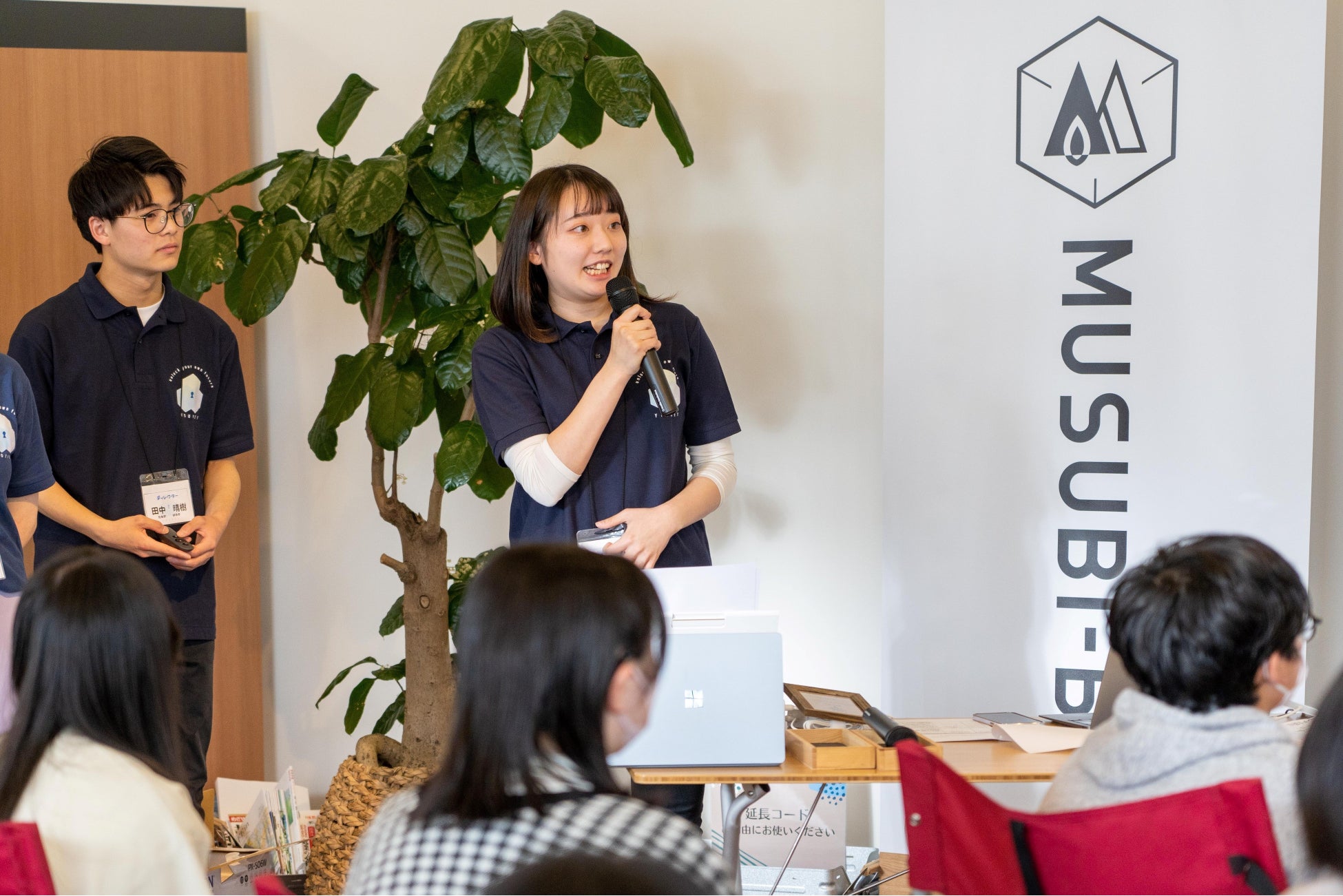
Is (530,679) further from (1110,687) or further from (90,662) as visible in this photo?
(1110,687)

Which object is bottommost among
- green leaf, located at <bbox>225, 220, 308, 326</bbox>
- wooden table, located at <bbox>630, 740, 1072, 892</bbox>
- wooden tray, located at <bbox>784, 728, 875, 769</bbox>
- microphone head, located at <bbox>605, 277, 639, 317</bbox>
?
wooden table, located at <bbox>630, 740, 1072, 892</bbox>

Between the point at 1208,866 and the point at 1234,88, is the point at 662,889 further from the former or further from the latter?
the point at 1234,88

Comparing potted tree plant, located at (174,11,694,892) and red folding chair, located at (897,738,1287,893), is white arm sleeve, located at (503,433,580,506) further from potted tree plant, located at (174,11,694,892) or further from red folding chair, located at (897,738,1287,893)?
red folding chair, located at (897,738,1287,893)

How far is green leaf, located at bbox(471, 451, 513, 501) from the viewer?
2896mm

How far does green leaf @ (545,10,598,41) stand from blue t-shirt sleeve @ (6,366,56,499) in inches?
55.2

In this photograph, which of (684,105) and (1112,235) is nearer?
(1112,235)

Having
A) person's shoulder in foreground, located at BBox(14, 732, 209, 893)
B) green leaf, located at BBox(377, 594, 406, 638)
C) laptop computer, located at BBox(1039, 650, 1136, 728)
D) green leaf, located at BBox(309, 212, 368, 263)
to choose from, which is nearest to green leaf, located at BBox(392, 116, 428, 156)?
green leaf, located at BBox(309, 212, 368, 263)

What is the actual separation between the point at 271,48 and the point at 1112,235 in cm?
253

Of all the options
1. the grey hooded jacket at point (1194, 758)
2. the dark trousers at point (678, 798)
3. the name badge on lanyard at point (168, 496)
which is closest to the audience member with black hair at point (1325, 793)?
the grey hooded jacket at point (1194, 758)

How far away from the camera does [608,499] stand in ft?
7.48

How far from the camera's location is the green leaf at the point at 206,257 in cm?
290

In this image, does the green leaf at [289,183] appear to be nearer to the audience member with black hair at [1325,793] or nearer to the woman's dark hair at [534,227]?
the woman's dark hair at [534,227]

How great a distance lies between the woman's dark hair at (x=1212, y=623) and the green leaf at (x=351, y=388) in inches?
81.1

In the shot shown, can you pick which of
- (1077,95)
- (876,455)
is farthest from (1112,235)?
(876,455)
